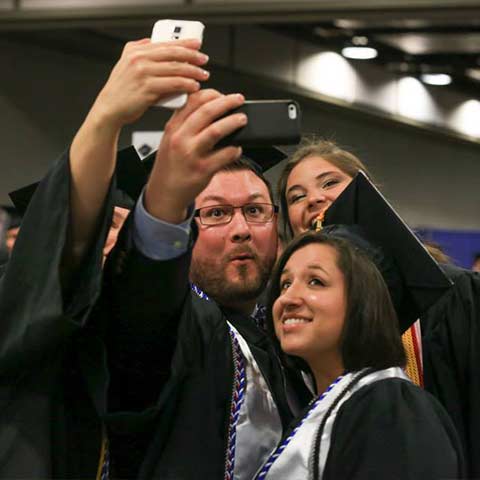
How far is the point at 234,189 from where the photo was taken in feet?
8.75

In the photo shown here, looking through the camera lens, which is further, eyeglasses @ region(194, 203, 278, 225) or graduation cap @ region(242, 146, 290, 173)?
graduation cap @ region(242, 146, 290, 173)

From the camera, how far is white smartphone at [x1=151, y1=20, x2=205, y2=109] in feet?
5.12

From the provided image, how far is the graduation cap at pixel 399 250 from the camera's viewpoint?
89.8 inches

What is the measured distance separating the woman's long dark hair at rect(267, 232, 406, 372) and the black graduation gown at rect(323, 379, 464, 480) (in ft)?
0.44

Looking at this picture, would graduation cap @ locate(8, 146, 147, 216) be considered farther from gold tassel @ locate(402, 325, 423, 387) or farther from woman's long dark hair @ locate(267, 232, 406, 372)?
gold tassel @ locate(402, 325, 423, 387)

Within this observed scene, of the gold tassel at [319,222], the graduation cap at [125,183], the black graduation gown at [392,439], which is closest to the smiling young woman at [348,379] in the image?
the black graduation gown at [392,439]

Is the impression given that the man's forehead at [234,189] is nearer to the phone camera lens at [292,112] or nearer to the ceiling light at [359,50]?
the phone camera lens at [292,112]

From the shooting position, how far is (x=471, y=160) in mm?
9859

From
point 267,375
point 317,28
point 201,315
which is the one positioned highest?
point 317,28

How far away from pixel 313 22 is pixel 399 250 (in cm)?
479

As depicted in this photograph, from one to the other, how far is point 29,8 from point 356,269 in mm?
4893

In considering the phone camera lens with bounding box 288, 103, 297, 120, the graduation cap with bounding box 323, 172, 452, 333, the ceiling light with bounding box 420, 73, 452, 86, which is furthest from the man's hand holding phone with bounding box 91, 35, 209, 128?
the ceiling light with bounding box 420, 73, 452, 86

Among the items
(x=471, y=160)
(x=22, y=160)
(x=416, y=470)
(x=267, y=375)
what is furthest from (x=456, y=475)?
(x=471, y=160)

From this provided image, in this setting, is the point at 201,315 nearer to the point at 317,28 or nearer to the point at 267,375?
the point at 267,375
